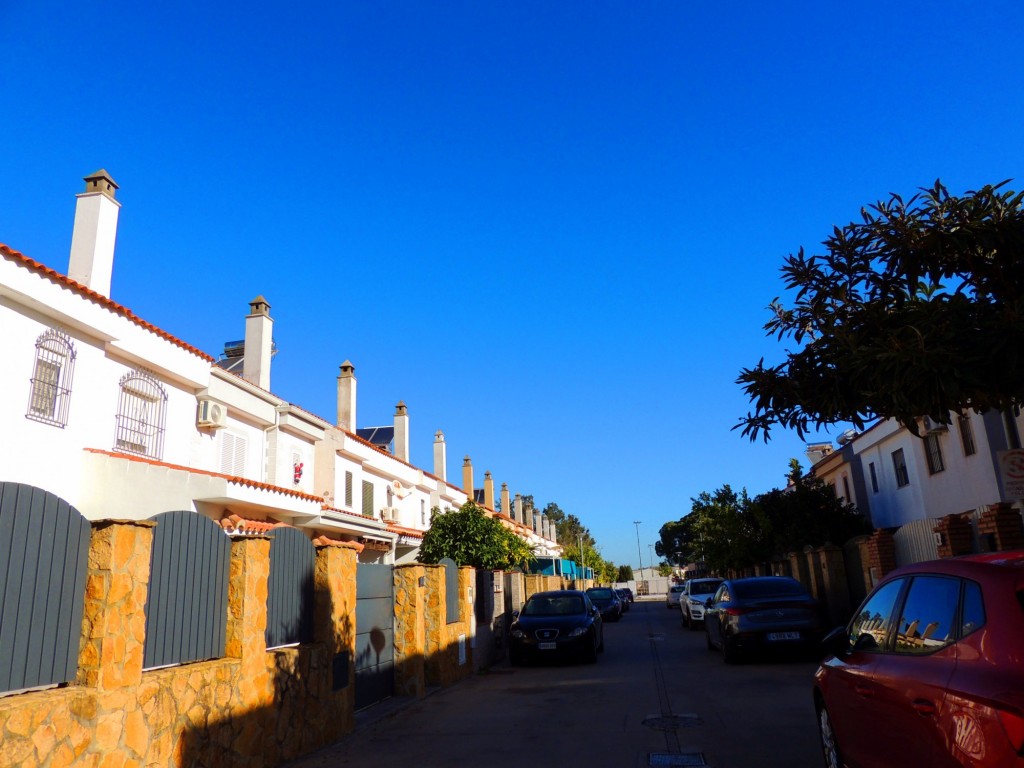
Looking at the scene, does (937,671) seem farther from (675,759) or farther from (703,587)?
(703,587)

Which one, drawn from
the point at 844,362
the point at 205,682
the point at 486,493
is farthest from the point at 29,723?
the point at 486,493

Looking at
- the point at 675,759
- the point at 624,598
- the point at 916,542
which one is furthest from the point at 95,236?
the point at 624,598

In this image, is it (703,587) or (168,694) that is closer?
(168,694)

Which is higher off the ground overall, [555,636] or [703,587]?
[703,587]

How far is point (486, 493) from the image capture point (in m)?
57.6

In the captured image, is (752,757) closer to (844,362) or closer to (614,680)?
(844,362)

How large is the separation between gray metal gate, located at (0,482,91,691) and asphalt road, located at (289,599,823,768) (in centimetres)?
306

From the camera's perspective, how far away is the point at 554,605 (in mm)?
17328

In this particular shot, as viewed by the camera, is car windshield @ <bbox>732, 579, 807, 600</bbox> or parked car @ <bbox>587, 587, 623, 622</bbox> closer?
car windshield @ <bbox>732, 579, 807, 600</bbox>

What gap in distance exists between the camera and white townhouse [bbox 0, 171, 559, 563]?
1272 centimetres

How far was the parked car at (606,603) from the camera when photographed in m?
34.5

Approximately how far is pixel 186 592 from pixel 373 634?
4625 mm

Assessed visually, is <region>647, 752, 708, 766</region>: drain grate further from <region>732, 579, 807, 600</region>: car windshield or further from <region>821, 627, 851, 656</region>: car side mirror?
<region>732, 579, 807, 600</region>: car windshield

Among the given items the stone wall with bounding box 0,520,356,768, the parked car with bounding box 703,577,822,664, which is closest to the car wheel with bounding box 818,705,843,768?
the stone wall with bounding box 0,520,356,768
